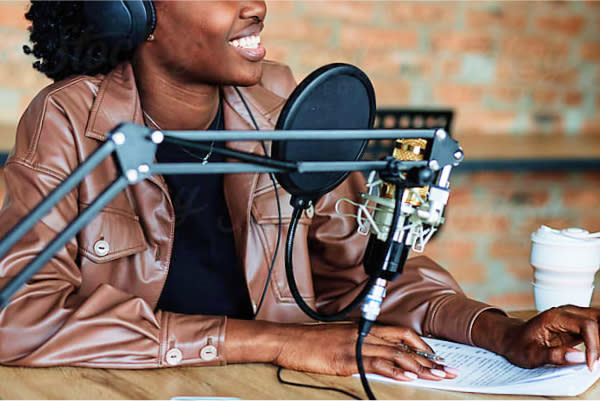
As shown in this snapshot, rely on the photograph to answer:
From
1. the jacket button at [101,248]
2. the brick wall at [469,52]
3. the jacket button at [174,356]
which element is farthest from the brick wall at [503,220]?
the jacket button at [174,356]

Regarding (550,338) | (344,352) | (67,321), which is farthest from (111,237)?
(550,338)

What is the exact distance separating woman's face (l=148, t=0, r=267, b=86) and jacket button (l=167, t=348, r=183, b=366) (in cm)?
46

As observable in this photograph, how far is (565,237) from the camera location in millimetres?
1240

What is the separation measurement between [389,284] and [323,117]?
0.54 m

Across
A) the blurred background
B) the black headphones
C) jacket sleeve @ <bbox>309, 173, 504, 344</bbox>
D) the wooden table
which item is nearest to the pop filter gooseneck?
the wooden table

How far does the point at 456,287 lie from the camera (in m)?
1.32

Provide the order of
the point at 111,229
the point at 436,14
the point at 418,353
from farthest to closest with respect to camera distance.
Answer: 1. the point at 436,14
2. the point at 111,229
3. the point at 418,353

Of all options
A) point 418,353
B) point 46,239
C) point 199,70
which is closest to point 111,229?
point 46,239

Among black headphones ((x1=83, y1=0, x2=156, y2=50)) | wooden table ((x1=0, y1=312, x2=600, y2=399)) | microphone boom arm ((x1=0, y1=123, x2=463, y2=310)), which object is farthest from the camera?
black headphones ((x1=83, y1=0, x2=156, y2=50))

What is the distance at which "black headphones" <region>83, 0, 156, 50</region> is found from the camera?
1195mm

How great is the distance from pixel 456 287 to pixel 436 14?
1929 mm

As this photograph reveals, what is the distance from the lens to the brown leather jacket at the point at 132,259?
1059 millimetres

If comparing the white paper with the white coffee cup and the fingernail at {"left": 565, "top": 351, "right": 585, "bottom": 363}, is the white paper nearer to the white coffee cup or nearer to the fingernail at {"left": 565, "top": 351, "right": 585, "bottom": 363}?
the fingernail at {"left": 565, "top": 351, "right": 585, "bottom": 363}

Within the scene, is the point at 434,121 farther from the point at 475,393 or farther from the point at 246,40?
the point at 475,393
